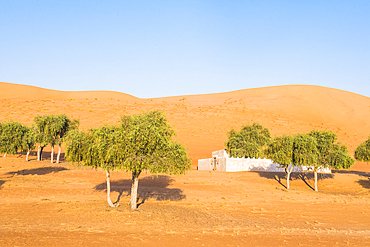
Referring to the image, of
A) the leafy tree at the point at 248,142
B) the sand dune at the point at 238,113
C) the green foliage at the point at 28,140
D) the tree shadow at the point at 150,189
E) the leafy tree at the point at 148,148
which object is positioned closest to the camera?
the leafy tree at the point at 148,148

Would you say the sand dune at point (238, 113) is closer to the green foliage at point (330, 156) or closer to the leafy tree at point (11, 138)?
the leafy tree at point (11, 138)

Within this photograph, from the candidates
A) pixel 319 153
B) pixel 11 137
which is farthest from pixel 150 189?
pixel 11 137

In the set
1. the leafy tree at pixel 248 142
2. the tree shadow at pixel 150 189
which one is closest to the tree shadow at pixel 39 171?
the tree shadow at pixel 150 189

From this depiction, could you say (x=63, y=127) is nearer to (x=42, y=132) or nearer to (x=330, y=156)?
(x=42, y=132)

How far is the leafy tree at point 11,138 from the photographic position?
38125 millimetres

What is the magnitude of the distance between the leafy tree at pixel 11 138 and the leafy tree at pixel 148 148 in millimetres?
28952

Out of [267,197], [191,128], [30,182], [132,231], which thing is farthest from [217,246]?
[191,128]

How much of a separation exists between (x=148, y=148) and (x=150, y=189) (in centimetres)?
1255

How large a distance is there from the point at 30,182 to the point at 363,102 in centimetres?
11804

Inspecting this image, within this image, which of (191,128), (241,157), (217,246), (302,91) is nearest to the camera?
(217,246)

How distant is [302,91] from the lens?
122 m

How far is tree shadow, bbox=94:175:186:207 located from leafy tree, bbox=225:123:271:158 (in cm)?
1685

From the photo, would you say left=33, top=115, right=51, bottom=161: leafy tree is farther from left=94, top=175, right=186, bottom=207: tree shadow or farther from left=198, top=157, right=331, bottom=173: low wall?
left=198, top=157, right=331, bottom=173: low wall

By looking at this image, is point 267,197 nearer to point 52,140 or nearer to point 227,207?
point 227,207
